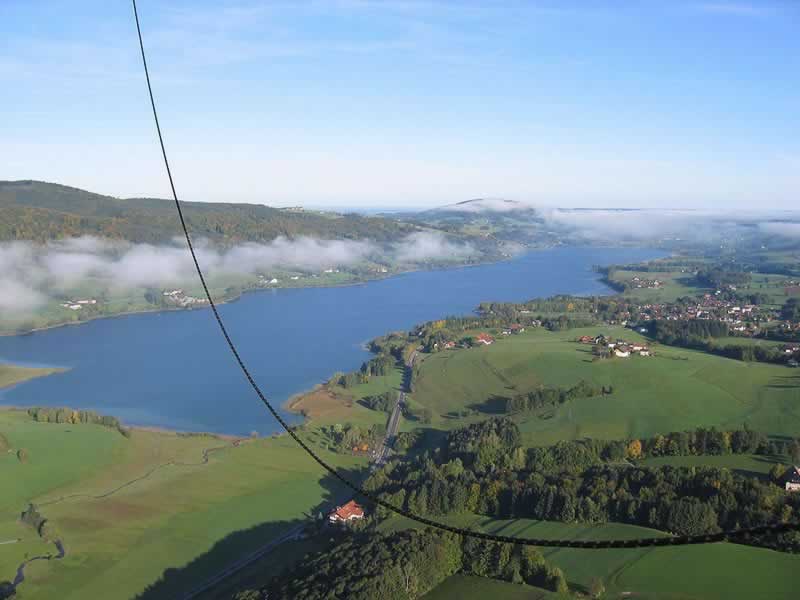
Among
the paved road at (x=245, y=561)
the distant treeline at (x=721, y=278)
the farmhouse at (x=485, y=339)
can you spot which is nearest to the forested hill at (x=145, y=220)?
the distant treeline at (x=721, y=278)

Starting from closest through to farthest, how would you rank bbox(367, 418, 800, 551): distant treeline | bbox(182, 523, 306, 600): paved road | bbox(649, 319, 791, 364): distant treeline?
bbox(182, 523, 306, 600): paved road < bbox(367, 418, 800, 551): distant treeline < bbox(649, 319, 791, 364): distant treeline

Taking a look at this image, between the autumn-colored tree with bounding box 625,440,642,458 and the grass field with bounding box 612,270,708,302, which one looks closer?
the autumn-colored tree with bounding box 625,440,642,458

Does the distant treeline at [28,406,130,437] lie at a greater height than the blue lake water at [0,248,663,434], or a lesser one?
greater

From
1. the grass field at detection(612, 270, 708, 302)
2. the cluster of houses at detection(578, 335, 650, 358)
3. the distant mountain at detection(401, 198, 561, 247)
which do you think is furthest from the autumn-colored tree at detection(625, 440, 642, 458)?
the distant mountain at detection(401, 198, 561, 247)

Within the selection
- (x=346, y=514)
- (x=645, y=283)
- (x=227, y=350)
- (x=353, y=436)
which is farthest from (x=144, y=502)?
(x=645, y=283)

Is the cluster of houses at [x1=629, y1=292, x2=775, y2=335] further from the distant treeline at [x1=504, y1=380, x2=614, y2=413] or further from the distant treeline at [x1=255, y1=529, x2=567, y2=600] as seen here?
the distant treeline at [x1=255, y1=529, x2=567, y2=600]

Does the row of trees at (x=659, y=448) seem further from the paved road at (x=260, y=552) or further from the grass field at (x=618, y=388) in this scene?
the paved road at (x=260, y=552)
